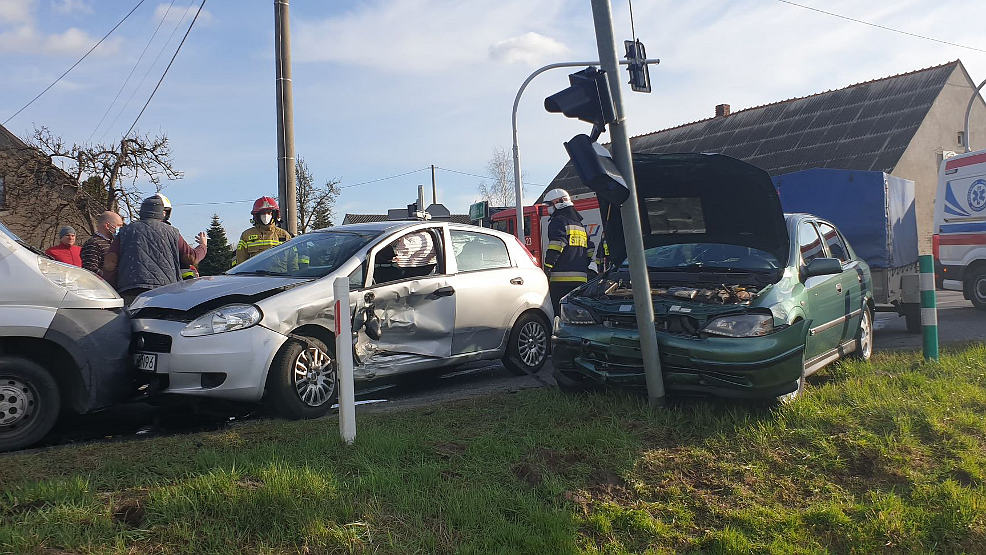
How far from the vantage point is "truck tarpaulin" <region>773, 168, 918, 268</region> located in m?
9.73

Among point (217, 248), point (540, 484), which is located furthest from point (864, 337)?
point (217, 248)

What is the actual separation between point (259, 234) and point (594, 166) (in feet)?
15.2

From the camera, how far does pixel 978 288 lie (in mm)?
12336

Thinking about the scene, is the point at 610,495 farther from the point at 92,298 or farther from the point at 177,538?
the point at 92,298

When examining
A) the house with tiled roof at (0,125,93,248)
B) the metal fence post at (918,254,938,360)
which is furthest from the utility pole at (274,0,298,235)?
the house with tiled roof at (0,125,93,248)

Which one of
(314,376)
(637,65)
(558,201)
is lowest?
(314,376)

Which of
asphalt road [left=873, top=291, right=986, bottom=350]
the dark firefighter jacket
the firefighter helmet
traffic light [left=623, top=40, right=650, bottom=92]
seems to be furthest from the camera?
traffic light [left=623, top=40, right=650, bottom=92]

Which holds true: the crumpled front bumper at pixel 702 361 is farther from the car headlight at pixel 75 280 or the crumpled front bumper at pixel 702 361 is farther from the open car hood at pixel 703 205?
the car headlight at pixel 75 280

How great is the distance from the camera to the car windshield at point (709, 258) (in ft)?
18.7

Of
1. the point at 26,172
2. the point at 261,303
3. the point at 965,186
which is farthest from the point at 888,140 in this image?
the point at 26,172

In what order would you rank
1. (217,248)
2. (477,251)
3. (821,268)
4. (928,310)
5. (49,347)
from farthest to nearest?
(217,248)
(477,251)
(928,310)
(821,268)
(49,347)

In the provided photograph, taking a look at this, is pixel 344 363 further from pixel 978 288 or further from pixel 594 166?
pixel 978 288

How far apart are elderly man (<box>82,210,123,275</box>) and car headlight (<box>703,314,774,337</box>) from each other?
6.06 meters

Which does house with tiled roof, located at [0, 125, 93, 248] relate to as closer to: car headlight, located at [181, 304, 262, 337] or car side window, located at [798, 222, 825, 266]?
car headlight, located at [181, 304, 262, 337]
